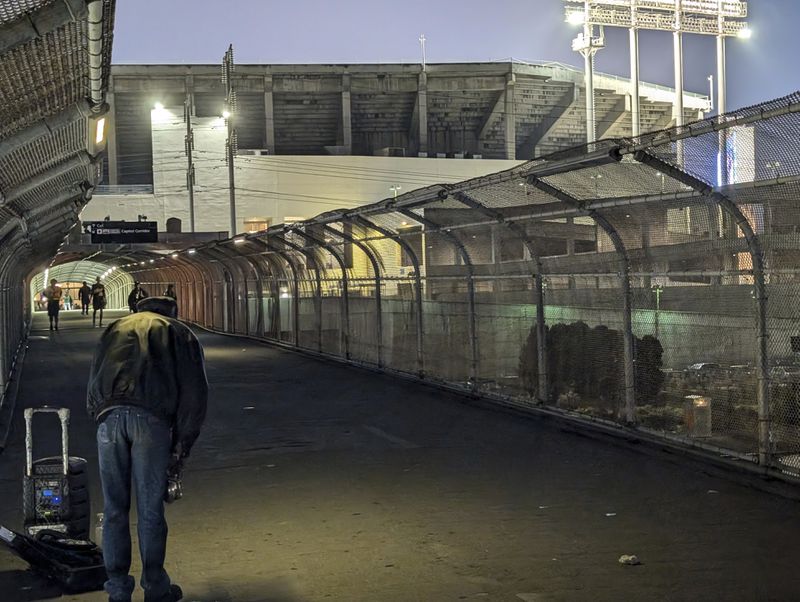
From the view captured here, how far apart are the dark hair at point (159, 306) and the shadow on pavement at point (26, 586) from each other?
161 centimetres

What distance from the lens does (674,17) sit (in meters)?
54.8

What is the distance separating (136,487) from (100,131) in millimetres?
6793

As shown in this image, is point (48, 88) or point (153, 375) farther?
point (48, 88)

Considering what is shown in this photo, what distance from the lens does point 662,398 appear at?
1060 centimetres

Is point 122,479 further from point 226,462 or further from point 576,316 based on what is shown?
point 576,316

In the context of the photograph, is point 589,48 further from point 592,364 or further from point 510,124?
point 592,364

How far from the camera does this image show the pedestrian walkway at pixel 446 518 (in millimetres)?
5617

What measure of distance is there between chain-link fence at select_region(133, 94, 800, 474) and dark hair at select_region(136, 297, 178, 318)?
13.2 feet

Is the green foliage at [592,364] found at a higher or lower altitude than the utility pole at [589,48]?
lower

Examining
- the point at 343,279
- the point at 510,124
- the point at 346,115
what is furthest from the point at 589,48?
the point at 343,279

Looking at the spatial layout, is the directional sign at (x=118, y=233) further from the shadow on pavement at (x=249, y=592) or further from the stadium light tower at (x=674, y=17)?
the shadow on pavement at (x=249, y=592)

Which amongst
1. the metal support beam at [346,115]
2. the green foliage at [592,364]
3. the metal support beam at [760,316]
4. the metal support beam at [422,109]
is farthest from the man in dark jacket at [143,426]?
the metal support beam at [422,109]

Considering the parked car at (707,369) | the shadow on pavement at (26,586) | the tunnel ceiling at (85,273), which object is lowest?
the shadow on pavement at (26,586)

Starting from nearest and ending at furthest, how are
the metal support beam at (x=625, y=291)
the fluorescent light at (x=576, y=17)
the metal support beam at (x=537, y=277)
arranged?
the metal support beam at (x=625, y=291) < the metal support beam at (x=537, y=277) < the fluorescent light at (x=576, y=17)
